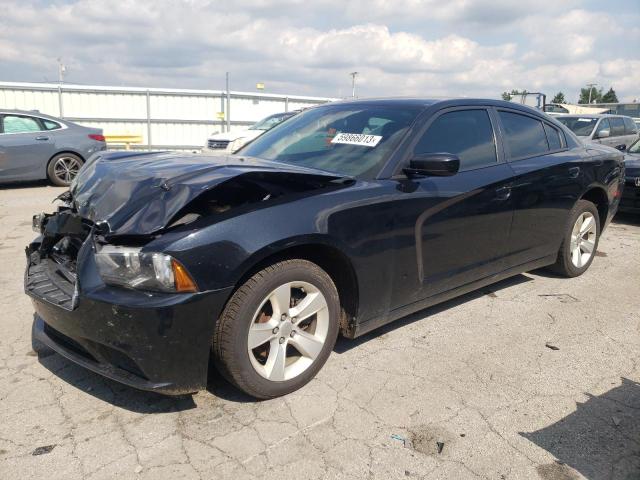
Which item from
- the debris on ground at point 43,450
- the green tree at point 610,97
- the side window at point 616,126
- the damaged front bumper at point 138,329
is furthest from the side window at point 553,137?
the green tree at point 610,97

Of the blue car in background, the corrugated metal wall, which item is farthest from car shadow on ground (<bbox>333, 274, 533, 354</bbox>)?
the corrugated metal wall

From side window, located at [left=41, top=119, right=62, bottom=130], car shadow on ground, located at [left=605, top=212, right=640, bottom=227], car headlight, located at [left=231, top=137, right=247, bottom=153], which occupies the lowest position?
car shadow on ground, located at [left=605, top=212, right=640, bottom=227]

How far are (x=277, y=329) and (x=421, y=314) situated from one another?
1.65 m

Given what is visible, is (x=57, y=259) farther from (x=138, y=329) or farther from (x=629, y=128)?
(x=629, y=128)

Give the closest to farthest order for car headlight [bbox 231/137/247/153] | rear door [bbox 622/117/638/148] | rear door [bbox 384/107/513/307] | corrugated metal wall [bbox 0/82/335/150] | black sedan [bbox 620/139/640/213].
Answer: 1. rear door [bbox 384/107/513/307]
2. car headlight [bbox 231/137/247/153]
3. black sedan [bbox 620/139/640/213]
4. rear door [bbox 622/117/638/148]
5. corrugated metal wall [bbox 0/82/335/150]

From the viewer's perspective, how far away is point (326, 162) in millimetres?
3383

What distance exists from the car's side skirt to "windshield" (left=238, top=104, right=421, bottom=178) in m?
0.88

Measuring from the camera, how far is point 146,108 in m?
17.1

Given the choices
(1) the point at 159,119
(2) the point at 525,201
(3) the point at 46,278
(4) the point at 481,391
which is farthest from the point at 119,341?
(1) the point at 159,119

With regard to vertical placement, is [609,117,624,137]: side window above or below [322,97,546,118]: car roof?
above

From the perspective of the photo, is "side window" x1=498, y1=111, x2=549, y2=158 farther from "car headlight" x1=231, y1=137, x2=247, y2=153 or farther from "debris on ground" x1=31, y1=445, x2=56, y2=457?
"debris on ground" x1=31, y1=445, x2=56, y2=457

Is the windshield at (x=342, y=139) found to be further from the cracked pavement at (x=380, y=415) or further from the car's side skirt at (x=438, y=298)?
the cracked pavement at (x=380, y=415)

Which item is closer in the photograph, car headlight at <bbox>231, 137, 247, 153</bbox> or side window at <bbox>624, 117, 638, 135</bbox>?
car headlight at <bbox>231, 137, 247, 153</bbox>

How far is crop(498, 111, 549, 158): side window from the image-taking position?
4.11 m
